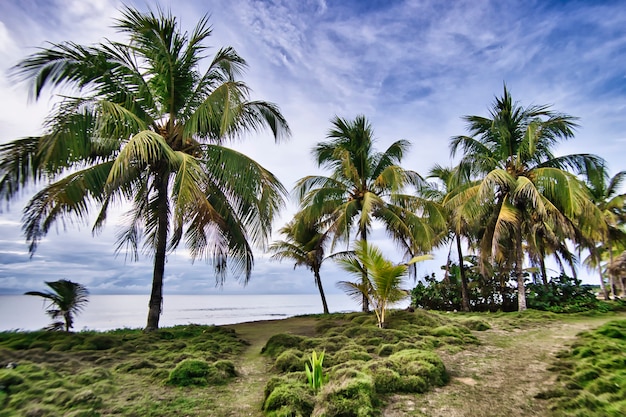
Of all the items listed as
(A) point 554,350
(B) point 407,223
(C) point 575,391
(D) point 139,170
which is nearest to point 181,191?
(D) point 139,170

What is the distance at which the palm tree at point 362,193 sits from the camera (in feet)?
42.0

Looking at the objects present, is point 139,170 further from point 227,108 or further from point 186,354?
point 186,354

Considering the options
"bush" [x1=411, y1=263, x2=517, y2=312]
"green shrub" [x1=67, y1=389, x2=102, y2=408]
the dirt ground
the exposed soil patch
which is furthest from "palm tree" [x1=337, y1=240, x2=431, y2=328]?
"bush" [x1=411, y1=263, x2=517, y2=312]

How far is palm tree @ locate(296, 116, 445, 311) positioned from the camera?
12797mm

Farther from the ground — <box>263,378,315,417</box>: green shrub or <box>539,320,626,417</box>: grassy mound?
<box>539,320,626,417</box>: grassy mound

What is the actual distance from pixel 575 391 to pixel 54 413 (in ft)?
18.4

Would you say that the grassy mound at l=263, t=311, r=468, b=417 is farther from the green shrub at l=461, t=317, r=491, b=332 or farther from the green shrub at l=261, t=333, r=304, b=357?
the green shrub at l=461, t=317, r=491, b=332

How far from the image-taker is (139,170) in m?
8.86

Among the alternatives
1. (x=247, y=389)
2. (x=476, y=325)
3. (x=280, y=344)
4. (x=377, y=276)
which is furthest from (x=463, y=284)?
(x=247, y=389)

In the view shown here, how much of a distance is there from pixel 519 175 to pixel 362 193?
591 cm

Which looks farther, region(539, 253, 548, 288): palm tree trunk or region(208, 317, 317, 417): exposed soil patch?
region(539, 253, 548, 288): palm tree trunk

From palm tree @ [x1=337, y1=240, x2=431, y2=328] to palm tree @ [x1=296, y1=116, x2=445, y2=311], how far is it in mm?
3217

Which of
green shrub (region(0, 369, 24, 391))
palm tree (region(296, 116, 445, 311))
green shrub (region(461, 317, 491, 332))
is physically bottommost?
green shrub (region(0, 369, 24, 391))

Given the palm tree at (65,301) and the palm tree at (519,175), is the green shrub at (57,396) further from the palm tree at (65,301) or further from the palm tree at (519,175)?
the palm tree at (519,175)
